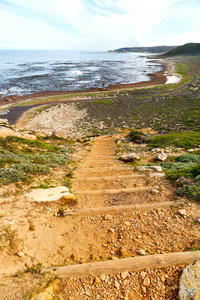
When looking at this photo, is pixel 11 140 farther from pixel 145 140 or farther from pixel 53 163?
pixel 145 140

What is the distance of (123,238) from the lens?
4980mm

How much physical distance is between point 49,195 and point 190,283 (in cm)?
519

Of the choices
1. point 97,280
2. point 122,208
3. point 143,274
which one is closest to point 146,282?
point 143,274

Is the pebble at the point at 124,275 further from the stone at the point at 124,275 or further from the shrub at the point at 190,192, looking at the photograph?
the shrub at the point at 190,192

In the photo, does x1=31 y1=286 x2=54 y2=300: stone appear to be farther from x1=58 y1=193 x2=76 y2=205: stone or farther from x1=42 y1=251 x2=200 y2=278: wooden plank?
x1=58 y1=193 x2=76 y2=205: stone

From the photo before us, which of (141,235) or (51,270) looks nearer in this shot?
(51,270)

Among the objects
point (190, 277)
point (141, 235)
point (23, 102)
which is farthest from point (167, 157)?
point (23, 102)

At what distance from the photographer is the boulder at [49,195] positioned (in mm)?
6367

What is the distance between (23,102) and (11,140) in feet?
108

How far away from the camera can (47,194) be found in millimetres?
6621

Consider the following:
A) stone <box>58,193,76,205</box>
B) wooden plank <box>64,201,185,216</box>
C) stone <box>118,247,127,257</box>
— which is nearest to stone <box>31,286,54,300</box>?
stone <box>118,247,127,257</box>

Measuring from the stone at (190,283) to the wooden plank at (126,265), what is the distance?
23 centimetres

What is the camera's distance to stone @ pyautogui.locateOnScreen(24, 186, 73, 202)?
636 centimetres

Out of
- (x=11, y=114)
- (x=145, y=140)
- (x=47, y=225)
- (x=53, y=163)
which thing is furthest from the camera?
(x=11, y=114)
